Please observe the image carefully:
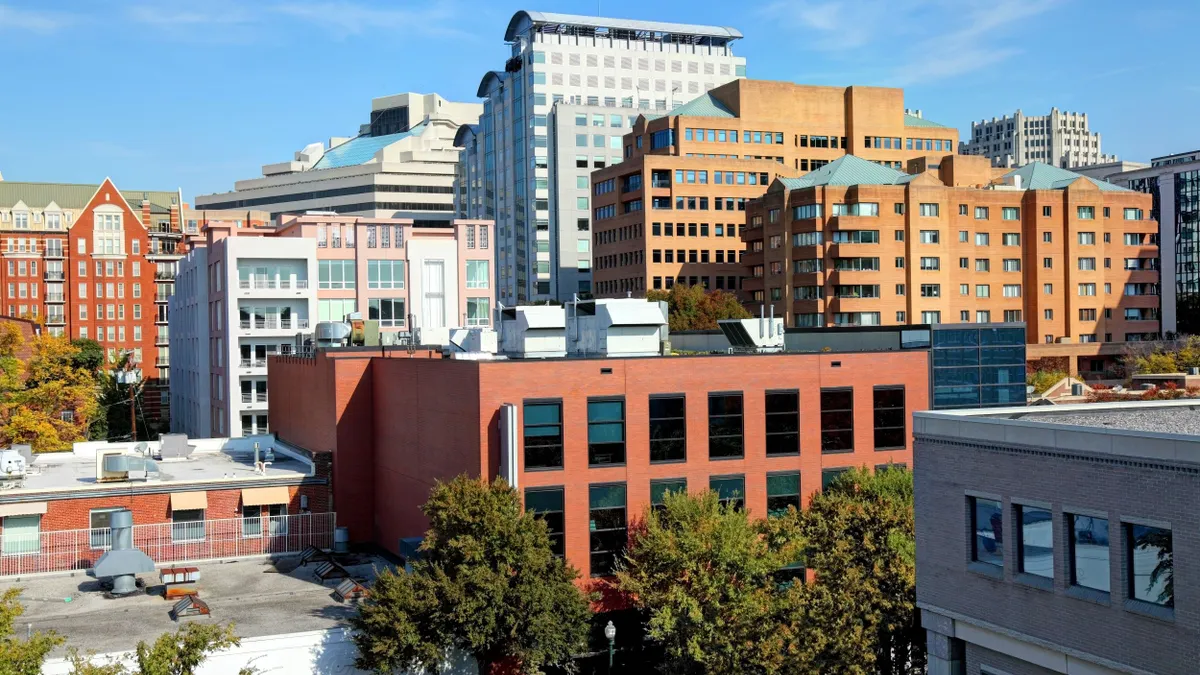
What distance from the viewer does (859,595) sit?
3241 centimetres

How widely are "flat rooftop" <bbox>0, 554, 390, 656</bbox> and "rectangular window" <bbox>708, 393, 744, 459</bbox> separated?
13.4m

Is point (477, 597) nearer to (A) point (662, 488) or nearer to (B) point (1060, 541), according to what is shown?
(A) point (662, 488)

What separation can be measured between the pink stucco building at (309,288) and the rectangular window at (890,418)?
40.0 meters

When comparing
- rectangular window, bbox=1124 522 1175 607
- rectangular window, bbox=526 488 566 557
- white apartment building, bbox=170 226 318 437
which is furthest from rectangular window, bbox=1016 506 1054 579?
white apartment building, bbox=170 226 318 437

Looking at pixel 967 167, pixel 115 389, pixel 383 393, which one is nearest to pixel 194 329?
pixel 115 389

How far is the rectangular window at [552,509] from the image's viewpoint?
4094cm

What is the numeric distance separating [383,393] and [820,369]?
19.4 metres

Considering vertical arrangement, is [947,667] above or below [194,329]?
below

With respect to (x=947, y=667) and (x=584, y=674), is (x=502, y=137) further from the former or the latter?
(x=947, y=667)

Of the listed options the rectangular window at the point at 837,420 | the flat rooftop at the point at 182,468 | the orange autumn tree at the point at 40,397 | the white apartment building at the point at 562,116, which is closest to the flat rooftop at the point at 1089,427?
the rectangular window at the point at 837,420

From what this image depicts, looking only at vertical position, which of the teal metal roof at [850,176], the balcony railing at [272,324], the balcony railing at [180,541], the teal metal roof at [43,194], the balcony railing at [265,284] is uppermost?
the teal metal roof at [43,194]

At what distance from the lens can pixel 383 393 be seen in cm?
5150

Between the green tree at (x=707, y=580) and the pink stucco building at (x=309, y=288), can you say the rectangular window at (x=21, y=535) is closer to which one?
the green tree at (x=707, y=580)

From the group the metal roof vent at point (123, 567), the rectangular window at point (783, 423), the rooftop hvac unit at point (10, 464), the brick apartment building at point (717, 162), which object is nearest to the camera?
the metal roof vent at point (123, 567)
